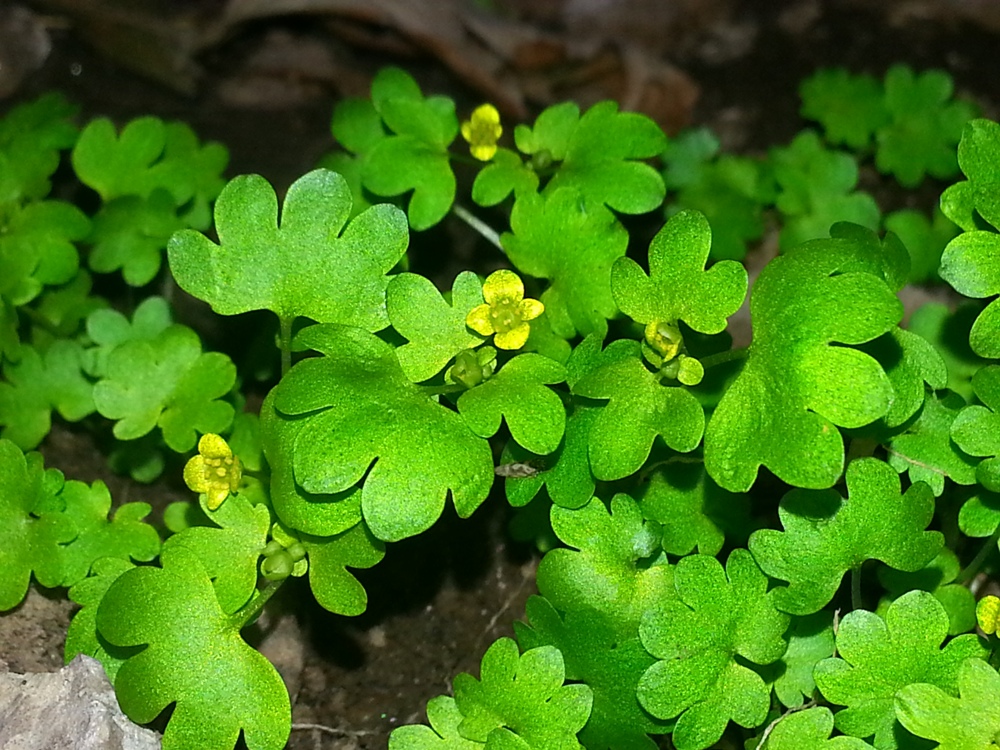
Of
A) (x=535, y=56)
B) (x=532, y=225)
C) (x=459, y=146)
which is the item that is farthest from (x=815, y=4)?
(x=532, y=225)

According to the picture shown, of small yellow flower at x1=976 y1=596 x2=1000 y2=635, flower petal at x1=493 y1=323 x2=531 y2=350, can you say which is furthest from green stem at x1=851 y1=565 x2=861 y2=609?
flower petal at x1=493 y1=323 x2=531 y2=350

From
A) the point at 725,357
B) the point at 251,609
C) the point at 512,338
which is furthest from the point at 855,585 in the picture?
the point at 251,609

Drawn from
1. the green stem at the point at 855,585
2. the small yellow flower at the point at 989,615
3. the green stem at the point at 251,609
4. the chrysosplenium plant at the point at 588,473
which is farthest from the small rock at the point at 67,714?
the small yellow flower at the point at 989,615

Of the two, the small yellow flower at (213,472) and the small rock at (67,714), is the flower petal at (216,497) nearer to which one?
the small yellow flower at (213,472)

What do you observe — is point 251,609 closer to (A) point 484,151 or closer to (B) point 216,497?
(B) point 216,497

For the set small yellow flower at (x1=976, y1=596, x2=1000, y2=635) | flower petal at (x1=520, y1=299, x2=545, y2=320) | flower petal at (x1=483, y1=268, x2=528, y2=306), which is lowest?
small yellow flower at (x1=976, y1=596, x2=1000, y2=635)

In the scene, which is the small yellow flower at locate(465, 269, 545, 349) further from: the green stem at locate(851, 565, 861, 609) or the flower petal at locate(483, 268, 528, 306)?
the green stem at locate(851, 565, 861, 609)
